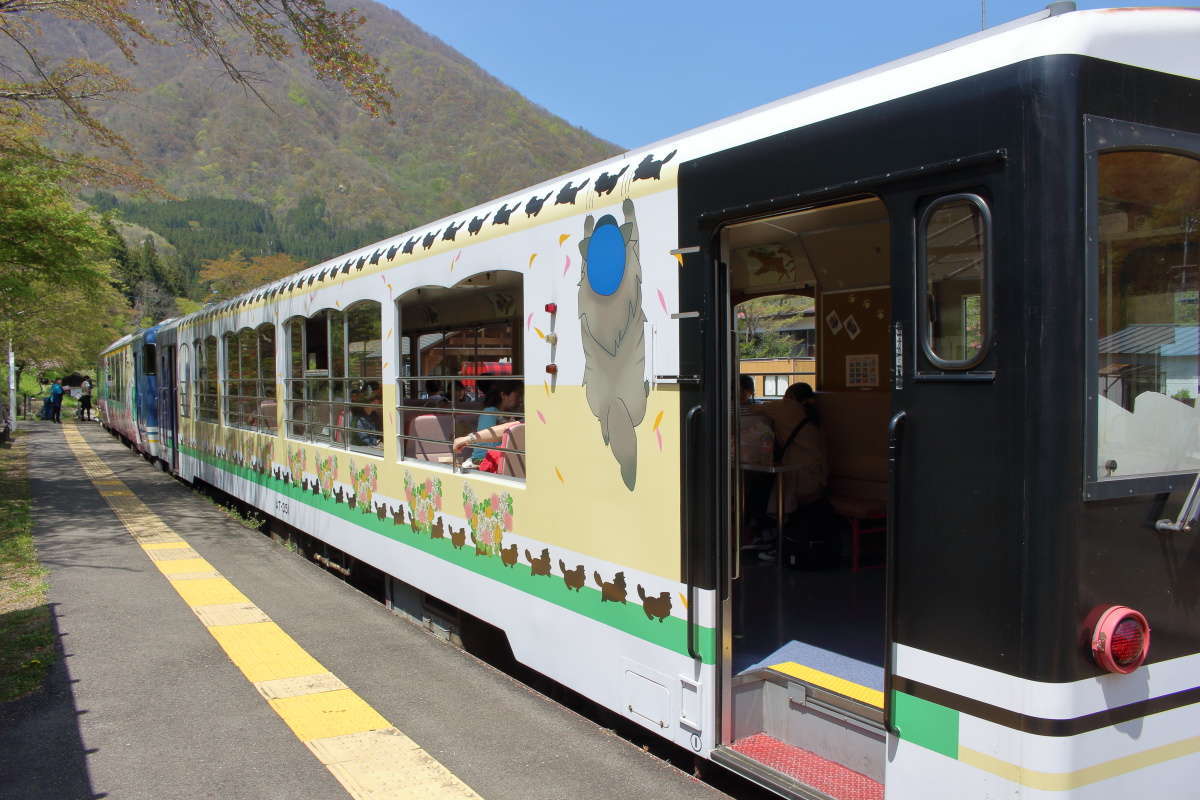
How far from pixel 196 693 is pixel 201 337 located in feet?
28.9

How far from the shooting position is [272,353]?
9.16 metres

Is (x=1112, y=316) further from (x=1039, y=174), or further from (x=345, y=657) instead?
(x=345, y=657)

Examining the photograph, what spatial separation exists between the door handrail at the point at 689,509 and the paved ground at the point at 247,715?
2.68ft

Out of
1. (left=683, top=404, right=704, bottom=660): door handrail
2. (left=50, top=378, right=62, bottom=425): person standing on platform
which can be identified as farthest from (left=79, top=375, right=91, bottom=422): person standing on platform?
(left=683, top=404, right=704, bottom=660): door handrail

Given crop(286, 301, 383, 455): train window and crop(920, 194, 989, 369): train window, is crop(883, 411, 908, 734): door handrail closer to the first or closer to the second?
crop(920, 194, 989, 369): train window

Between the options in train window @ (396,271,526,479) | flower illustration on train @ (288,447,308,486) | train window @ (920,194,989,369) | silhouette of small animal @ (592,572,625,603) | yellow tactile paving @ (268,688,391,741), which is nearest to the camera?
train window @ (920,194,989,369)

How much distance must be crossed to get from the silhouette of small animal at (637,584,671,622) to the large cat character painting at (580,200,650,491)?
1.61 feet

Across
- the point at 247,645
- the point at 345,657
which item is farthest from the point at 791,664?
the point at 247,645

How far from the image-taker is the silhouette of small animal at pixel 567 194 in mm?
4203

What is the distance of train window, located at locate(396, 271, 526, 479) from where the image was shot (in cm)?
528

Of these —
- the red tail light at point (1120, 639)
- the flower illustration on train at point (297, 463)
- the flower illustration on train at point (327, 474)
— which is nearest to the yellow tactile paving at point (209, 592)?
the flower illustration on train at point (327, 474)

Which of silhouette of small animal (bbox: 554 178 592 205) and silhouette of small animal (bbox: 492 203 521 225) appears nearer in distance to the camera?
silhouette of small animal (bbox: 554 178 592 205)

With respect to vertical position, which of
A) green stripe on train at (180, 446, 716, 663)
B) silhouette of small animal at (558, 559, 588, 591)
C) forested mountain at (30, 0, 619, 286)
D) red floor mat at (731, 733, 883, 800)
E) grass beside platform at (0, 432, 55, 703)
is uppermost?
forested mountain at (30, 0, 619, 286)

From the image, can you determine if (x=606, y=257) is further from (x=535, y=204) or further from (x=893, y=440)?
(x=893, y=440)
